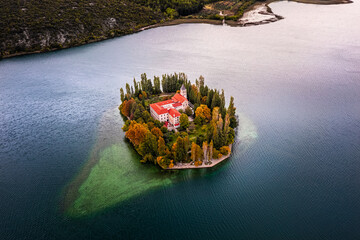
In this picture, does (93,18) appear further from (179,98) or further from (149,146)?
(149,146)

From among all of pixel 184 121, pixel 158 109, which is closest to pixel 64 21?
pixel 158 109

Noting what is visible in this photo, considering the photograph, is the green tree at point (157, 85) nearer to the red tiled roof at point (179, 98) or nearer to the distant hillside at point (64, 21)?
the red tiled roof at point (179, 98)

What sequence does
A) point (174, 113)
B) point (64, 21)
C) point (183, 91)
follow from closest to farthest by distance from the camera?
point (174, 113) → point (183, 91) → point (64, 21)

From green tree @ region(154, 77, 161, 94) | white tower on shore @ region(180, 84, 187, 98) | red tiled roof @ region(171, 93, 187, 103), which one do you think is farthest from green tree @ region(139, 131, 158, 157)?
green tree @ region(154, 77, 161, 94)

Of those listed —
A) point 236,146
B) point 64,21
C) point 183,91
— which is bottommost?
point 236,146

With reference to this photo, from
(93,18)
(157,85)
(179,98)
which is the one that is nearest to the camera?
(179,98)

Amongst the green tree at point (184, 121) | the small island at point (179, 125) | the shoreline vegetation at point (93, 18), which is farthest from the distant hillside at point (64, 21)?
the green tree at point (184, 121)
